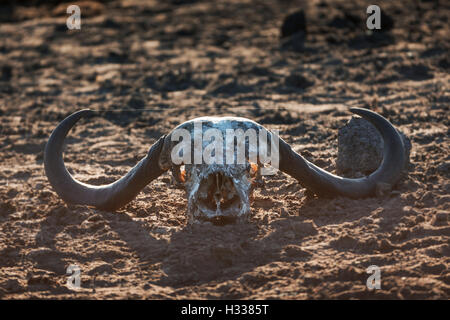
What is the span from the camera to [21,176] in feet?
24.9

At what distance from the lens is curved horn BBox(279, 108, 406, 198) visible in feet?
19.1

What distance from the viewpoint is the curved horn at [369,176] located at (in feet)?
19.1

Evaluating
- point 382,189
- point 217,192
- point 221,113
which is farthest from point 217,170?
point 221,113

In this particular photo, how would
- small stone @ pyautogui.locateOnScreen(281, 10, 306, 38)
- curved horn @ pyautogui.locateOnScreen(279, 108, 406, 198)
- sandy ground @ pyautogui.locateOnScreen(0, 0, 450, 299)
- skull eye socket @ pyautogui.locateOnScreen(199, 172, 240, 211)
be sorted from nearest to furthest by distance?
1. sandy ground @ pyautogui.locateOnScreen(0, 0, 450, 299)
2. skull eye socket @ pyautogui.locateOnScreen(199, 172, 240, 211)
3. curved horn @ pyautogui.locateOnScreen(279, 108, 406, 198)
4. small stone @ pyautogui.locateOnScreen(281, 10, 306, 38)

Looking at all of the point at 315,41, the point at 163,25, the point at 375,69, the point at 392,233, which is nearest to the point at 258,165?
the point at 392,233

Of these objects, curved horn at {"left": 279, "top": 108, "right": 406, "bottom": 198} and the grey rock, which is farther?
the grey rock

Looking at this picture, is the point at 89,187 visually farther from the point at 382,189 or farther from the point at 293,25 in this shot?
the point at 293,25

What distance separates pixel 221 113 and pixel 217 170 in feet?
14.8

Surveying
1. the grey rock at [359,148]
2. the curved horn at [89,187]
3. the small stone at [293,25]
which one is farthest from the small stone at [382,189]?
the small stone at [293,25]

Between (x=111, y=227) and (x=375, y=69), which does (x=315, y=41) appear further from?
(x=111, y=227)

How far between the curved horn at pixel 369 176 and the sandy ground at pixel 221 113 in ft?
0.36

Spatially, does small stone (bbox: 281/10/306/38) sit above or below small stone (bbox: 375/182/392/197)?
above

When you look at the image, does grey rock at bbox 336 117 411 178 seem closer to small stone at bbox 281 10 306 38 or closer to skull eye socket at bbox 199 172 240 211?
skull eye socket at bbox 199 172 240 211

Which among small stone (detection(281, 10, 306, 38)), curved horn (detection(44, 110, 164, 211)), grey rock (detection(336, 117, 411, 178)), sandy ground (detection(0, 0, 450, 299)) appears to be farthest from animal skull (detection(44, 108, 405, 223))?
small stone (detection(281, 10, 306, 38))
